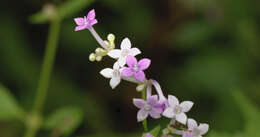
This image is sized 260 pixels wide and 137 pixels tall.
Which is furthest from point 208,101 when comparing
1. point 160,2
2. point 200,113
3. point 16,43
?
point 16,43

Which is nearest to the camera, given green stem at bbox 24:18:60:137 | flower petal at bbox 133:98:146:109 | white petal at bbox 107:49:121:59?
flower petal at bbox 133:98:146:109

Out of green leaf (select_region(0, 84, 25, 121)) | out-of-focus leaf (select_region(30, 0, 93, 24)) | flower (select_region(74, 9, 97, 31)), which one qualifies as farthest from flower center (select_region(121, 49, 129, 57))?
green leaf (select_region(0, 84, 25, 121))

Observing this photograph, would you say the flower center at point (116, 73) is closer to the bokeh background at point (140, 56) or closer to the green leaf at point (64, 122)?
the green leaf at point (64, 122)

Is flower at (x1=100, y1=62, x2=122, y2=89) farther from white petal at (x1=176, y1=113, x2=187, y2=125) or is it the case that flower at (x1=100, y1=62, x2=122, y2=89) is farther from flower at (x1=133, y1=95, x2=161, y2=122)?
white petal at (x1=176, y1=113, x2=187, y2=125)

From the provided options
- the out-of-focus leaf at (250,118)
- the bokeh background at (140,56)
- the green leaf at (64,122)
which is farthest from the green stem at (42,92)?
the out-of-focus leaf at (250,118)

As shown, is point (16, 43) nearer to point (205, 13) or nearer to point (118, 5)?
point (118, 5)

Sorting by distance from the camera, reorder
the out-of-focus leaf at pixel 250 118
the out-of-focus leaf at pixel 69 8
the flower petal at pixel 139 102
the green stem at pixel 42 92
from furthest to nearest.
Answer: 1. the green stem at pixel 42 92
2. the out-of-focus leaf at pixel 69 8
3. the out-of-focus leaf at pixel 250 118
4. the flower petal at pixel 139 102
